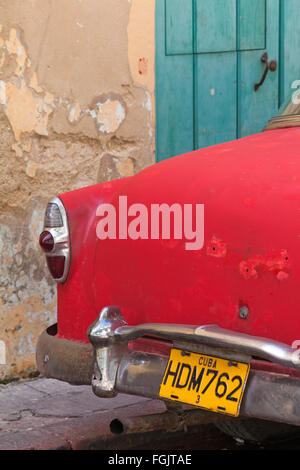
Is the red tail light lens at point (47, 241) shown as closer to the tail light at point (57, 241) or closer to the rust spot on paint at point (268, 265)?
the tail light at point (57, 241)

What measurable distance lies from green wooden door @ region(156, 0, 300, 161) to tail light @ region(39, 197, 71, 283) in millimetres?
2196

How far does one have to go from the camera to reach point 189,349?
86.4 inches

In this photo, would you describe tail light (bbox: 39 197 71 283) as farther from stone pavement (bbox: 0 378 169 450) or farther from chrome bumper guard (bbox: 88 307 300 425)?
stone pavement (bbox: 0 378 169 450)

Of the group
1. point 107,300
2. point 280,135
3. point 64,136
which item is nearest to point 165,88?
point 64,136

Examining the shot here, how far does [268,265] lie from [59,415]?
1.76 meters

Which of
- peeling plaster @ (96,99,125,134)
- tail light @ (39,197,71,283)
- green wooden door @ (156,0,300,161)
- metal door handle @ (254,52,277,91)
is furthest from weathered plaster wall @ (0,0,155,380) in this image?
tail light @ (39,197,71,283)

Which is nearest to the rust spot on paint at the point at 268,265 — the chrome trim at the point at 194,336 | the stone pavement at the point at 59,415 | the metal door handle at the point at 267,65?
the chrome trim at the point at 194,336

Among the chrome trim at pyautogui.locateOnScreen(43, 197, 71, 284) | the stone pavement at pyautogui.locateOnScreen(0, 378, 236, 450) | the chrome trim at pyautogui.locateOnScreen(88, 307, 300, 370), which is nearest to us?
the chrome trim at pyautogui.locateOnScreen(88, 307, 300, 370)

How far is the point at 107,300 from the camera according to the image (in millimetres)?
2578

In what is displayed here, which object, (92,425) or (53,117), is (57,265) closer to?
(92,425)

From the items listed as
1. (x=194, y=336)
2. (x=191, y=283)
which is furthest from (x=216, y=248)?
(x=194, y=336)

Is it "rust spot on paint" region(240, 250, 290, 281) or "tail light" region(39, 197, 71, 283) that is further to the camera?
"tail light" region(39, 197, 71, 283)

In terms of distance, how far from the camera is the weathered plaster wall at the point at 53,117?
4.07 meters

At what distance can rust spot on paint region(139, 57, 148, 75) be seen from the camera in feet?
Result: 15.5
